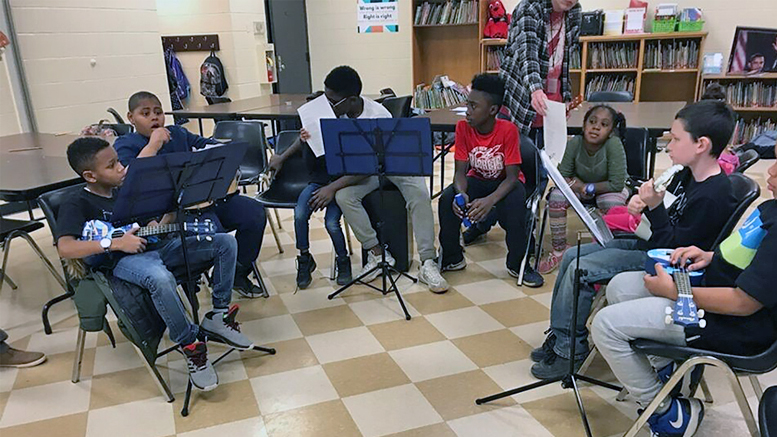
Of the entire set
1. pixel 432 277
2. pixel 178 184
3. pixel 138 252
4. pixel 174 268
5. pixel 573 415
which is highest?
pixel 178 184

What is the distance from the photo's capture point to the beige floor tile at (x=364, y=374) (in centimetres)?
218

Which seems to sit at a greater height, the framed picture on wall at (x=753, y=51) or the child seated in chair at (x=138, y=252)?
the framed picture on wall at (x=753, y=51)

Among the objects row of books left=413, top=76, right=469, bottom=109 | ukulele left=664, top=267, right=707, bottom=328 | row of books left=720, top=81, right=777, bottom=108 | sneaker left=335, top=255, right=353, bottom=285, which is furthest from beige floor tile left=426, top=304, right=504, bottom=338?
row of books left=720, top=81, right=777, bottom=108

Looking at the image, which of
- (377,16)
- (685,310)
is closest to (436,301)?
(685,310)

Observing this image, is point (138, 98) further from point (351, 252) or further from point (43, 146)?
point (351, 252)

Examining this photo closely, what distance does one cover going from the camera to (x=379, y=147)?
8.54ft

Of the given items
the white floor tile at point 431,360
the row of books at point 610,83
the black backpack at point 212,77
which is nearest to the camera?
the white floor tile at point 431,360

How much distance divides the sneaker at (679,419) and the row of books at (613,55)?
5060 millimetres

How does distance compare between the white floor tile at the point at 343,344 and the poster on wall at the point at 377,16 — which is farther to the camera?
the poster on wall at the point at 377,16

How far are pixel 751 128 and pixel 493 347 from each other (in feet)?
16.2

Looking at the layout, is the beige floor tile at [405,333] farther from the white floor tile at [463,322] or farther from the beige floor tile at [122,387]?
the beige floor tile at [122,387]

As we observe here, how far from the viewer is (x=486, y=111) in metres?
2.92

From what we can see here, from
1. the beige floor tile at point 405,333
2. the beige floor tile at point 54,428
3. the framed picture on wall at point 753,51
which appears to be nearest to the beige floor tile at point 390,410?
the beige floor tile at point 405,333

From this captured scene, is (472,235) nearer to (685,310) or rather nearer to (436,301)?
(436,301)
